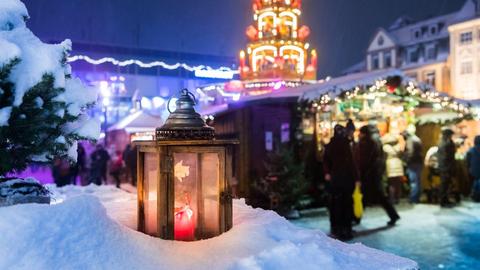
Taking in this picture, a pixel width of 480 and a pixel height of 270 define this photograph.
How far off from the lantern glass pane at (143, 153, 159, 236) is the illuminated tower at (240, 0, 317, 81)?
2406cm

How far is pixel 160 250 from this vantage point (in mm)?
2916

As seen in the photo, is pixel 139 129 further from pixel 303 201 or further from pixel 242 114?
pixel 303 201

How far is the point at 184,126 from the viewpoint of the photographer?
11.7 feet

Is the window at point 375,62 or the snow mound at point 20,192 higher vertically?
the window at point 375,62

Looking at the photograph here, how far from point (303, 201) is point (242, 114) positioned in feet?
9.36

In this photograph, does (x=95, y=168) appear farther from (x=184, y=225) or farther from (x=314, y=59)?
(x=314, y=59)

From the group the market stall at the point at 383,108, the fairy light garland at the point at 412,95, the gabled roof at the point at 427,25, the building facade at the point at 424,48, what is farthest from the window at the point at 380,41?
the fairy light garland at the point at 412,95

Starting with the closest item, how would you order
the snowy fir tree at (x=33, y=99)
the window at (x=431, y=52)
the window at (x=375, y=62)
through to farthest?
the snowy fir tree at (x=33, y=99) < the window at (x=431, y=52) < the window at (x=375, y=62)

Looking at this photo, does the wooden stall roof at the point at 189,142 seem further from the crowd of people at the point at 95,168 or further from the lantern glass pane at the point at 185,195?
the crowd of people at the point at 95,168

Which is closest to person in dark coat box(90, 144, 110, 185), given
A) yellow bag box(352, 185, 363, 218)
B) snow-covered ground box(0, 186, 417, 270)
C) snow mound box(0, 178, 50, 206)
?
yellow bag box(352, 185, 363, 218)

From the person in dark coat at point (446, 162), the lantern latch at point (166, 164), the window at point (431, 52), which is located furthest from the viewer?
the window at point (431, 52)

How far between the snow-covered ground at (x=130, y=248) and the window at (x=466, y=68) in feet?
135

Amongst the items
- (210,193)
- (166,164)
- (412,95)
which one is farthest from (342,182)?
(412,95)

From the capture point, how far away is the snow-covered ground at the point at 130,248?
248 cm
